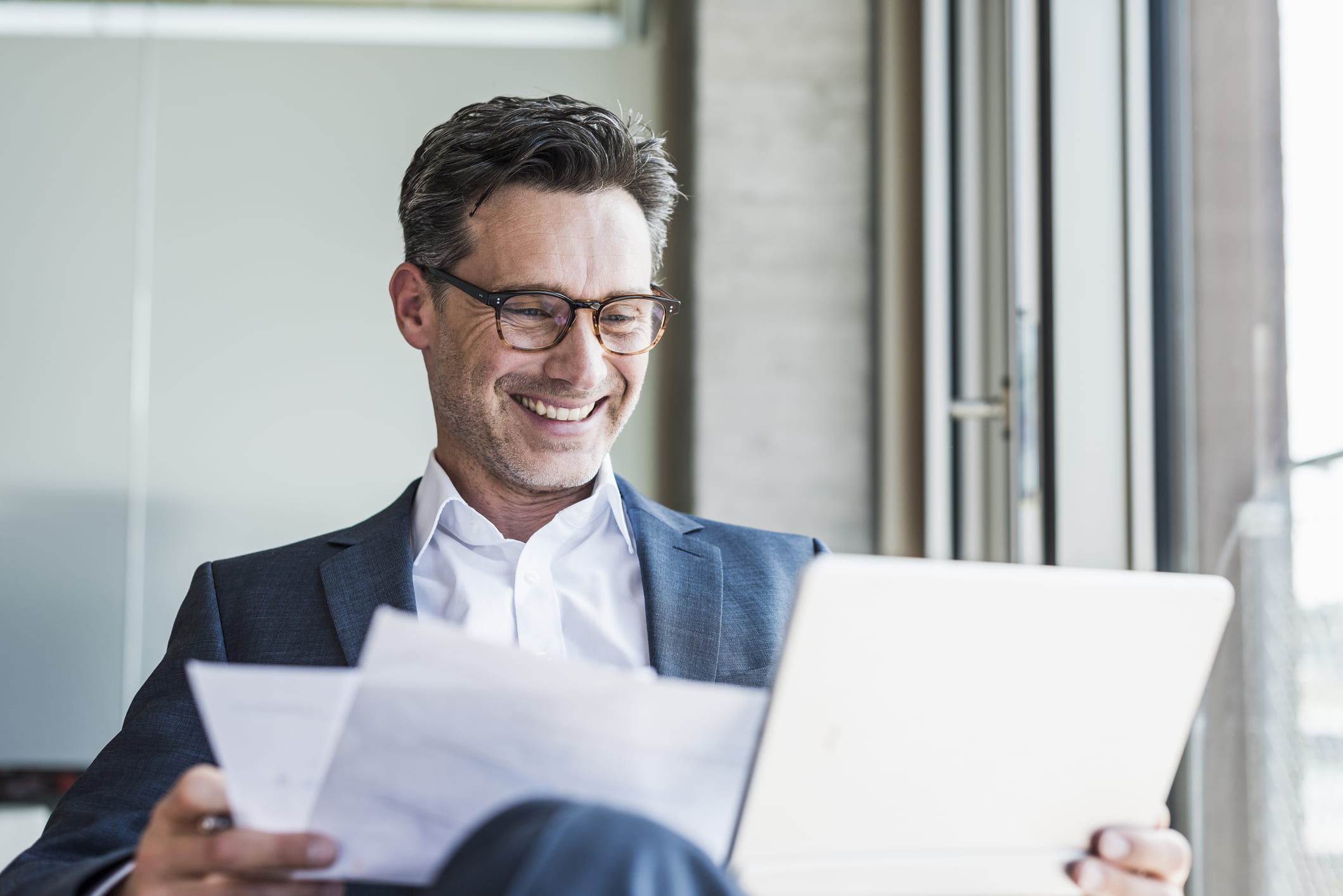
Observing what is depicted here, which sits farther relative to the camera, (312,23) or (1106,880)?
(312,23)

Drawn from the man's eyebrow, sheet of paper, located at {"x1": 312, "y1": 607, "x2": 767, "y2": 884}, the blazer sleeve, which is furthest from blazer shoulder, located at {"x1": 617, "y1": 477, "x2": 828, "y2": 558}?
sheet of paper, located at {"x1": 312, "y1": 607, "x2": 767, "y2": 884}

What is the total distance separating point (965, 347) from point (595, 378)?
123 centimetres

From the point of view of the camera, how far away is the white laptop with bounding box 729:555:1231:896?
2.61 ft

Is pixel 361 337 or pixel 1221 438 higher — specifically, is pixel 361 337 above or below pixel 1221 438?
above

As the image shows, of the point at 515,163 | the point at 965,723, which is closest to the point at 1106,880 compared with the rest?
the point at 965,723

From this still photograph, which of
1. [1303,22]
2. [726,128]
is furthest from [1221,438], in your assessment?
[726,128]

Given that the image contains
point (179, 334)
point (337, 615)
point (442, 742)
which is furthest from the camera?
point (179, 334)

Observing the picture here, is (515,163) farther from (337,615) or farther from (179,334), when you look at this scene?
(179,334)

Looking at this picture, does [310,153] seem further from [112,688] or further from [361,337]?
[112,688]

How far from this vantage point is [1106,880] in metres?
0.95

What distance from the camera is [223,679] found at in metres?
0.73

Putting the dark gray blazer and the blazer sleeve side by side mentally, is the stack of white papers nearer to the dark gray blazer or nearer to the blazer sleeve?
the blazer sleeve

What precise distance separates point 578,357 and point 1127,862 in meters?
0.90

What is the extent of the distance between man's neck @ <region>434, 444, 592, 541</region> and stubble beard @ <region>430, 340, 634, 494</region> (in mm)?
17
